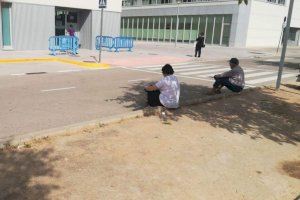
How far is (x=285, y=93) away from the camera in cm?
1171

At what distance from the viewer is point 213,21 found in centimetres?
4269

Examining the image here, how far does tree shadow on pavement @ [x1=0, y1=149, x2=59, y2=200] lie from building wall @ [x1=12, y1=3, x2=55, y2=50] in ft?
61.5

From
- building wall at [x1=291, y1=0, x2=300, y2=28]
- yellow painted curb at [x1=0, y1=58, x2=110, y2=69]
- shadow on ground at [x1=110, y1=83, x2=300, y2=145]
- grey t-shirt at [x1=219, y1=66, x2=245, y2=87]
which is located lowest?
yellow painted curb at [x1=0, y1=58, x2=110, y2=69]

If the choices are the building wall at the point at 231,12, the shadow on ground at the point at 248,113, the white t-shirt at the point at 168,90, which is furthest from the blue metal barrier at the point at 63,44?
the building wall at the point at 231,12

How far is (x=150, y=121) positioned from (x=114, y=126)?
850 millimetres

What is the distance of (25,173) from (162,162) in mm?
1914

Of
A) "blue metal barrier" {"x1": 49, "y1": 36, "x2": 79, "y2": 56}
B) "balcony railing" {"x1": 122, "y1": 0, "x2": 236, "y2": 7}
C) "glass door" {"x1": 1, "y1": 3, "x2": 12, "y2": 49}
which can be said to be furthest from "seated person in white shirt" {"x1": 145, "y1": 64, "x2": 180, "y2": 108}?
"balcony railing" {"x1": 122, "y1": 0, "x2": 236, "y2": 7}

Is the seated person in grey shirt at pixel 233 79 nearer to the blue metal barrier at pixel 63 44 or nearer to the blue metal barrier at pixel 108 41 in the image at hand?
the blue metal barrier at pixel 63 44

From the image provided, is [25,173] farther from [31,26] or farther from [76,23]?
[76,23]

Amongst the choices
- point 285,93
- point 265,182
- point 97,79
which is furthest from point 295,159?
point 97,79

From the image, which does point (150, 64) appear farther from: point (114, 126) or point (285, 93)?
point (114, 126)

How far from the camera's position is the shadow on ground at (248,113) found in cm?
730

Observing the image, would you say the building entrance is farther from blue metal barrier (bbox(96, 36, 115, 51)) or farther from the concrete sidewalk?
the concrete sidewalk

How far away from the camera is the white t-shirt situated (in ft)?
26.3
